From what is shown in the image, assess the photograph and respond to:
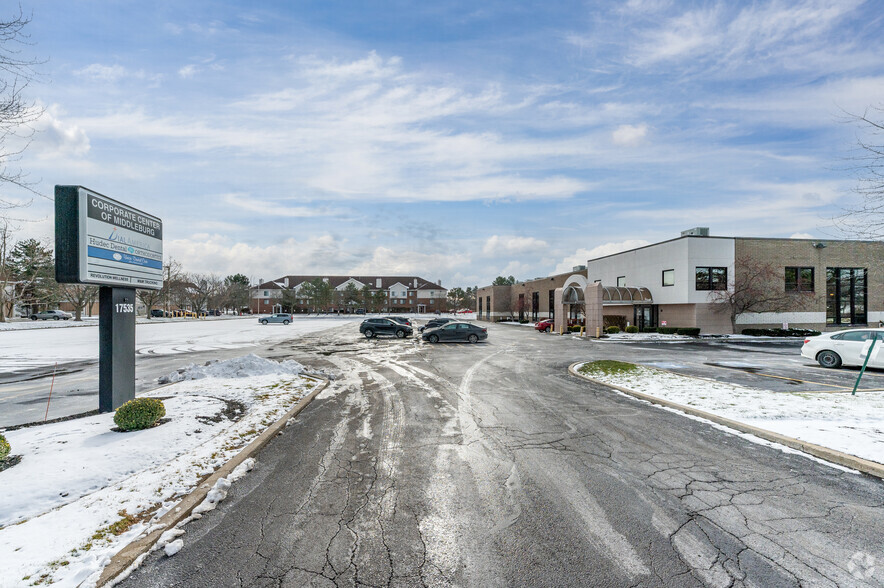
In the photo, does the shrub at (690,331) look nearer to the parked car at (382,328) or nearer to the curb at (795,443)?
the parked car at (382,328)

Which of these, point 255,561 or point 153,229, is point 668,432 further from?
point 153,229

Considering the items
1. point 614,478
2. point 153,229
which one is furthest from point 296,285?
point 614,478

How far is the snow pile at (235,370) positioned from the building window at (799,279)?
1551 inches

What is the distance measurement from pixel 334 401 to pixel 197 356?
41.4ft

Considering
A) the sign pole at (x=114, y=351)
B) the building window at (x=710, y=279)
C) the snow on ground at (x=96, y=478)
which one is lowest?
the snow on ground at (x=96, y=478)

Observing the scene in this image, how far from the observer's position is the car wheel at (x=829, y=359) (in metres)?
15.7

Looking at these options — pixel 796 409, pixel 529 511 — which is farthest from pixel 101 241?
pixel 796 409

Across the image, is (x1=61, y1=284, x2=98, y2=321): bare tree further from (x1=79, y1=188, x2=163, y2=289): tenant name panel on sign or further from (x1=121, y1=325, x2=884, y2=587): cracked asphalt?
(x1=121, y1=325, x2=884, y2=587): cracked asphalt

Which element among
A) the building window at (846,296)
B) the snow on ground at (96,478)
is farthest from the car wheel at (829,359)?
the building window at (846,296)

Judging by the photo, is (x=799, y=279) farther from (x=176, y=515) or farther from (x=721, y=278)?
(x=176, y=515)

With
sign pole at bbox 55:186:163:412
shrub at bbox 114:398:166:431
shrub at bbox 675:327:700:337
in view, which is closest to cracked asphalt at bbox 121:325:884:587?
shrub at bbox 114:398:166:431

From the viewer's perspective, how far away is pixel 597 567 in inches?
147

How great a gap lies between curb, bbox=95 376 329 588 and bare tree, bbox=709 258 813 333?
35666 millimetres

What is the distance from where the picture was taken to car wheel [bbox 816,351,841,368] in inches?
619
